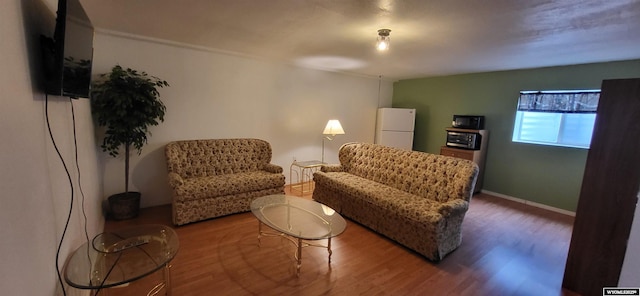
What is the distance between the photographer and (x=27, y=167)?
984mm

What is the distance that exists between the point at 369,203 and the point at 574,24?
2.49 metres

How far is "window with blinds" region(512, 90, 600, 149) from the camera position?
3785mm

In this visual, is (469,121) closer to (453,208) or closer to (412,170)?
(412,170)

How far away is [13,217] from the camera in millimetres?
850

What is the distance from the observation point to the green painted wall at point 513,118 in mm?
3842

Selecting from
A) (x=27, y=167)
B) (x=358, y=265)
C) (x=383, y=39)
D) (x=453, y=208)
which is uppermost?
(x=383, y=39)

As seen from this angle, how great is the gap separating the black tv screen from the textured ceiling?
103cm

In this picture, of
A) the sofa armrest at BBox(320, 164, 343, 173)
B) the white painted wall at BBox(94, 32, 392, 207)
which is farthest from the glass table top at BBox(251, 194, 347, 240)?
the white painted wall at BBox(94, 32, 392, 207)

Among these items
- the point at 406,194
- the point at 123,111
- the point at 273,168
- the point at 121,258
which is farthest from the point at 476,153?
the point at 123,111

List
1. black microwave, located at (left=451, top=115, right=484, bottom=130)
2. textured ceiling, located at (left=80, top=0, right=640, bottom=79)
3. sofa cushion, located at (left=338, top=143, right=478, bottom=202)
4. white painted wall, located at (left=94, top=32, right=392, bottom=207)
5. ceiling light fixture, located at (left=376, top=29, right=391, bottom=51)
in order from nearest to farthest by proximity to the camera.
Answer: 1. textured ceiling, located at (left=80, top=0, right=640, bottom=79)
2. ceiling light fixture, located at (left=376, top=29, right=391, bottom=51)
3. sofa cushion, located at (left=338, top=143, right=478, bottom=202)
4. white painted wall, located at (left=94, top=32, right=392, bottom=207)
5. black microwave, located at (left=451, top=115, right=484, bottom=130)

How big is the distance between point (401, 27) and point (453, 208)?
70.5 inches

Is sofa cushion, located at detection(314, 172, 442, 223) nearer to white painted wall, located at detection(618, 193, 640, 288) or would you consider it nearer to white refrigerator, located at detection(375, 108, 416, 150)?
white painted wall, located at detection(618, 193, 640, 288)

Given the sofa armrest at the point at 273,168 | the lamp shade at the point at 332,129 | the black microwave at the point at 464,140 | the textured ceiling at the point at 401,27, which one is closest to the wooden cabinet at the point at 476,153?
the black microwave at the point at 464,140

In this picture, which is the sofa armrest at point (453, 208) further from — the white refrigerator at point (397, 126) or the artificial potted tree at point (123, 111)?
the artificial potted tree at point (123, 111)
